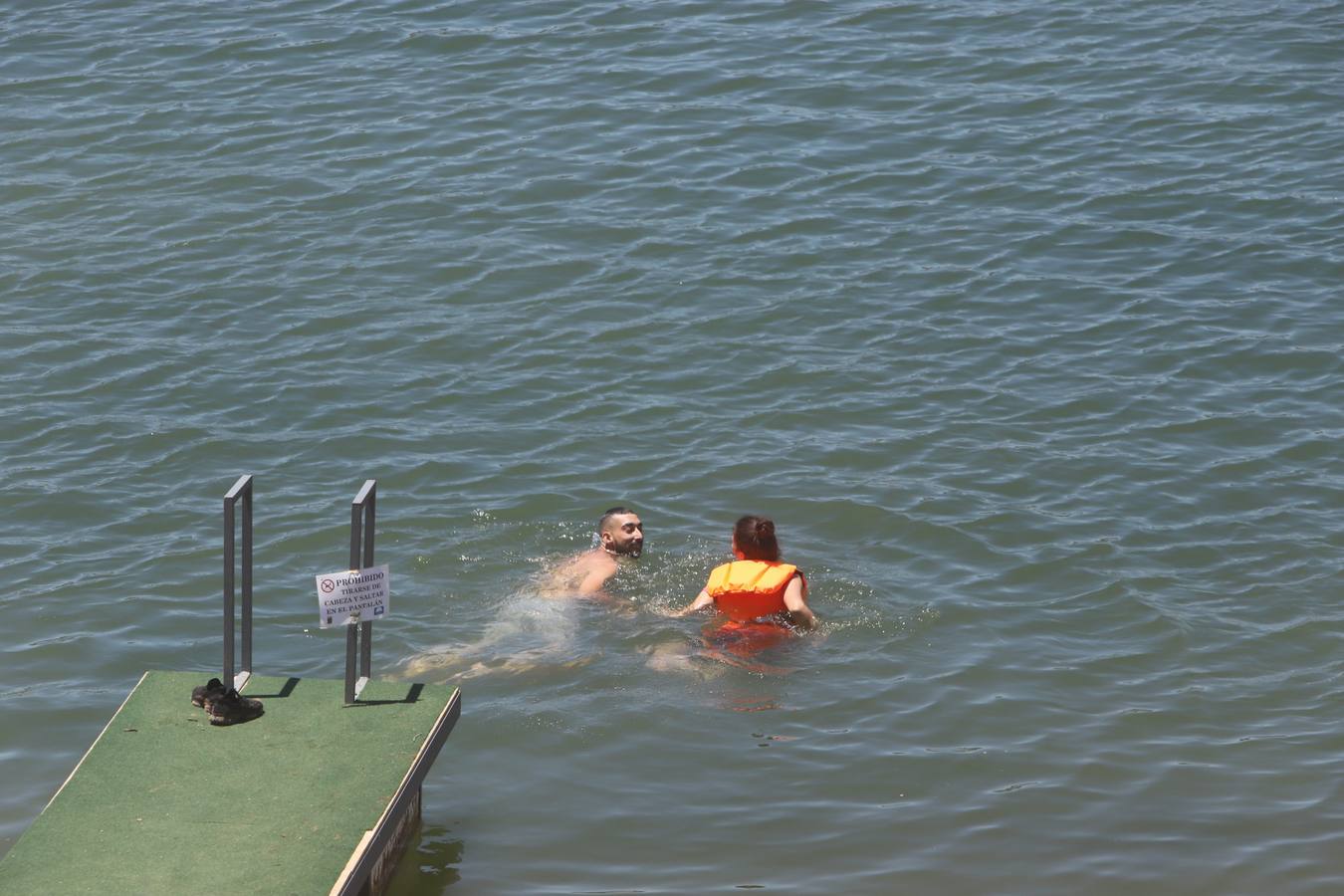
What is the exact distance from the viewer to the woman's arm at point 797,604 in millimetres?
10719

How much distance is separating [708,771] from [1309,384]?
269 inches

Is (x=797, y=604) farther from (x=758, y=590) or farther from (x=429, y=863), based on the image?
(x=429, y=863)

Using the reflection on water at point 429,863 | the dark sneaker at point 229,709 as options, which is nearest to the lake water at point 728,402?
the reflection on water at point 429,863

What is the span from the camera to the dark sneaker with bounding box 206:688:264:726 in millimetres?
8078

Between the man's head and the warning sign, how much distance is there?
3.49 metres

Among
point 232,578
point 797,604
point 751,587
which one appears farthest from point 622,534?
point 232,578

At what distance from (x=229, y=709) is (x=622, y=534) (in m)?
3.80

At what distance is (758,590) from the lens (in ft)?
35.1

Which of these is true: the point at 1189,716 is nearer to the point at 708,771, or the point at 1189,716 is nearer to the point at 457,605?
the point at 708,771

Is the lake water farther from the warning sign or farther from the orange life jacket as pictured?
the warning sign

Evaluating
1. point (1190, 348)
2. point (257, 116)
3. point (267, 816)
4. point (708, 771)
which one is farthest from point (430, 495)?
point (257, 116)

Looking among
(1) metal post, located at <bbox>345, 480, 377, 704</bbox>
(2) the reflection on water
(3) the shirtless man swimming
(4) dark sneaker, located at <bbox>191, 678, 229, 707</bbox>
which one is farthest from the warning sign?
→ (3) the shirtless man swimming

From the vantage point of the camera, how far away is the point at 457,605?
37.1 feet

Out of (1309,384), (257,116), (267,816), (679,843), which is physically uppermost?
(257,116)
